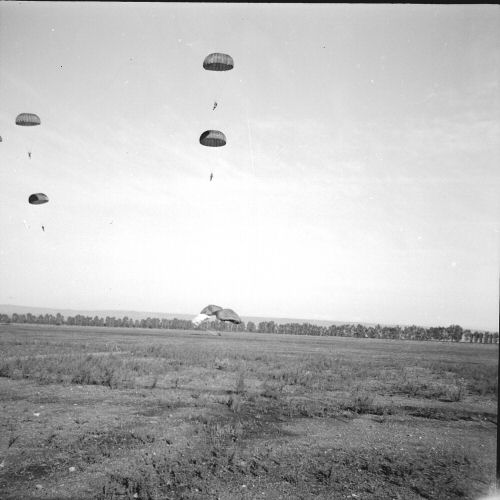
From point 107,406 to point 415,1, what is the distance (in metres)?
14.5

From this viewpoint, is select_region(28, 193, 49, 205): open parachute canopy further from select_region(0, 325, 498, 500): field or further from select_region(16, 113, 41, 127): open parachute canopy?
select_region(0, 325, 498, 500): field

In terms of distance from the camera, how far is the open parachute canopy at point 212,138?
16594 mm

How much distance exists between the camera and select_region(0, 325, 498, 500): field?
7.16m

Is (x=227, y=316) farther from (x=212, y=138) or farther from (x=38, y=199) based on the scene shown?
(x=38, y=199)

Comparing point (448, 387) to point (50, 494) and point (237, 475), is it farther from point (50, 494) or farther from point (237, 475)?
point (50, 494)

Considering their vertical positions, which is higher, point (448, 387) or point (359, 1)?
point (359, 1)

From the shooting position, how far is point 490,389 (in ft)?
70.7

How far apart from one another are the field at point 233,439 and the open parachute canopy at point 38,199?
367 inches

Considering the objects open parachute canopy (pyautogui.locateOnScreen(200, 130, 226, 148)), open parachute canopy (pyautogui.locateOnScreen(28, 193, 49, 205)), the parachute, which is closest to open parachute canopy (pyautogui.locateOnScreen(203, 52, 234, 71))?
open parachute canopy (pyautogui.locateOnScreen(200, 130, 226, 148))

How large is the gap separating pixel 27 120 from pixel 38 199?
5511mm

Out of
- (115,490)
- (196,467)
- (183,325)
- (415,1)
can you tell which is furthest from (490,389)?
→ (183,325)

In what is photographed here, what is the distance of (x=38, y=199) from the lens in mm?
22047

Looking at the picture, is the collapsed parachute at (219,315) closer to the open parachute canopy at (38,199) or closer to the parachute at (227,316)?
the parachute at (227,316)

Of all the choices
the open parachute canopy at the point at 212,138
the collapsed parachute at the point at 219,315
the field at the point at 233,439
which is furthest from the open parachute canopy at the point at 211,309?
the open parachute canopy at the point at 212,138
